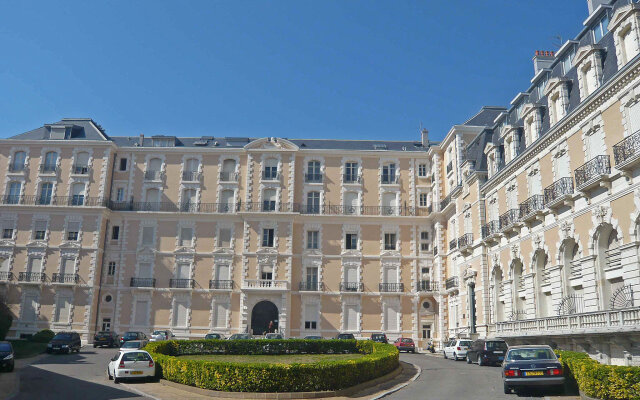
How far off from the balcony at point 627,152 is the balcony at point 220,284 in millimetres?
34315

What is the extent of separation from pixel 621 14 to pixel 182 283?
129 feet

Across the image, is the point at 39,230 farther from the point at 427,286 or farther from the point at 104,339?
the point at 427,286

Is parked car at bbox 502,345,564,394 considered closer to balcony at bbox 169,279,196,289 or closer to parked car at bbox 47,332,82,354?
Answer: parked car at bbox 47,332,82,354

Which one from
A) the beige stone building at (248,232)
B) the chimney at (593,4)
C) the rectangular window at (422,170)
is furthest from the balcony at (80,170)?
the chimney at (593,4)

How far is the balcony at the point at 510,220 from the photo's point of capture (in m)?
33.5

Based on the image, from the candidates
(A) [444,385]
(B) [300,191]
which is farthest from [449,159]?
(A) [444,385]

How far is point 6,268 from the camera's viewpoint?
49844mm

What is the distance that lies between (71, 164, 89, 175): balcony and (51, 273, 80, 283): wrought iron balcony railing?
30.9 feet

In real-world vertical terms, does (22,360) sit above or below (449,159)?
below

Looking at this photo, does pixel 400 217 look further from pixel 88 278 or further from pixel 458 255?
pixel 88 278

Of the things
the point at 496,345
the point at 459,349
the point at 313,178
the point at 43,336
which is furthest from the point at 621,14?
the point at 43,336

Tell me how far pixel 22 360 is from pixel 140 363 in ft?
46.7

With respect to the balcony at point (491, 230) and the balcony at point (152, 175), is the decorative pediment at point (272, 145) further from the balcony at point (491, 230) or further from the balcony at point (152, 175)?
the balcony at point (491, 230)

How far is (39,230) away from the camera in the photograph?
50.8 meters
